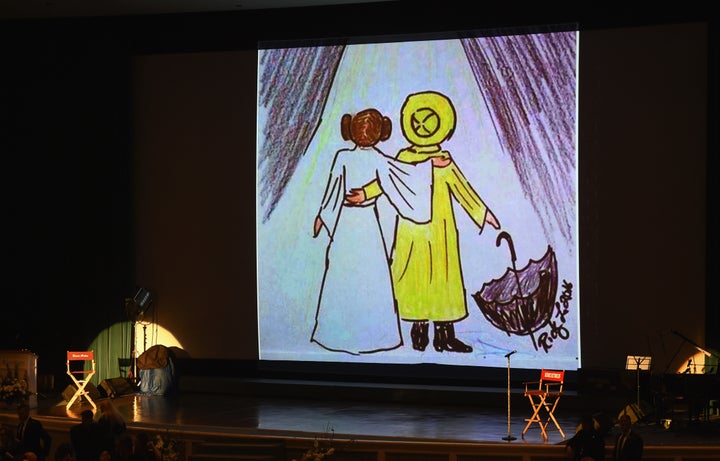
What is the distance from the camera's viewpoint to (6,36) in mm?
14633

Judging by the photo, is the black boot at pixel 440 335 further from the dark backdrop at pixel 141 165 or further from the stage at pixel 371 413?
the dark backdrop at pixel 141 165

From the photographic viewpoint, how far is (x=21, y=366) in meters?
12.0

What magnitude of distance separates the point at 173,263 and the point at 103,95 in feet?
8.30

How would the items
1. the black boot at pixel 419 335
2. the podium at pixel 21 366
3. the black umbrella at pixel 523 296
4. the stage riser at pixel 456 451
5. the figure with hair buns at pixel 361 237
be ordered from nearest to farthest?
the stage riser at pixel 456 451, the podium at pixel 21 366, the black umbrella at pixel 523 296, the black boot at pixel 419 335, the figure with hair buns at pixel 361 237

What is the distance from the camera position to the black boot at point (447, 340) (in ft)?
41.2

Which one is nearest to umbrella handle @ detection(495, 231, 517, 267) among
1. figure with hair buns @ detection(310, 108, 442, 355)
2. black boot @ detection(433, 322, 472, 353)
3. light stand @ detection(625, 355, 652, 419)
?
figure with hair buns @ detection(310, 108, 442, 355)

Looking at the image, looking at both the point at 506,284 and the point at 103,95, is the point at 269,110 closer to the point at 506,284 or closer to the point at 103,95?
the point at 103,95

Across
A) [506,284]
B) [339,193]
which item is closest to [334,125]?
[339,193]

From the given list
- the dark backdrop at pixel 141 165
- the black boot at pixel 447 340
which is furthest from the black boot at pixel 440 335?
the dark backdrop at pixel 141 165

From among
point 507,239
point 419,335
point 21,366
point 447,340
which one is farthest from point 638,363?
point 21,366

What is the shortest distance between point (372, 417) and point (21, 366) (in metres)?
4.16

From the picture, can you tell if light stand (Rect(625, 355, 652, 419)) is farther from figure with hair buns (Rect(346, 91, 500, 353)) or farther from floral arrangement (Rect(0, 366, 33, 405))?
floral arrangement (Rect(0, 366, 33, 405))

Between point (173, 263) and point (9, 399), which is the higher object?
point (173, 263)

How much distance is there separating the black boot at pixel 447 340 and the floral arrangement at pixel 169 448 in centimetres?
531
